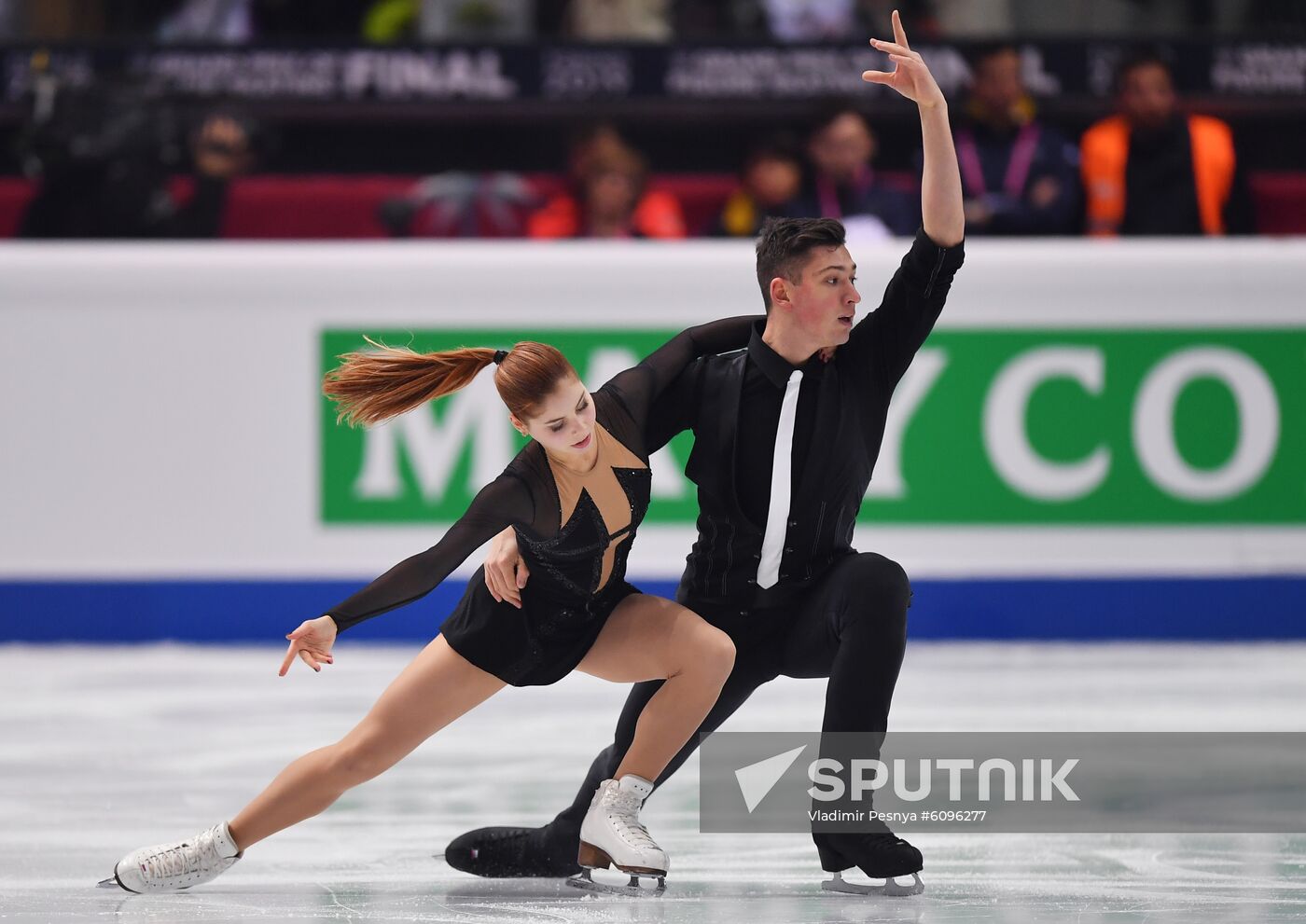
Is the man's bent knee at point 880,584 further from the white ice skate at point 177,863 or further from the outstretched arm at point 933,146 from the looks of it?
the white ice skate at point 177,863

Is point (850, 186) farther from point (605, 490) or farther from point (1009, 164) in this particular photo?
point (605, 490)

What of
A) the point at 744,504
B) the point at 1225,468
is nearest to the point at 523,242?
the point at 1225,468

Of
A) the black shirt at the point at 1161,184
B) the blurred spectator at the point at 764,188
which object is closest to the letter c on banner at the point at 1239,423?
the black shirt at the point at 1161,184

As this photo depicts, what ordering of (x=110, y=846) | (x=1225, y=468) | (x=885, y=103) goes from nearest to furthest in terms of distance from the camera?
(x=110, y=846), (x=1225, y=468), (x=885, y=103)

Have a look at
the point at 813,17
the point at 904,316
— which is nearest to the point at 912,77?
the point at 904,316

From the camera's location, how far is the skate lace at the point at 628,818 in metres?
2.79

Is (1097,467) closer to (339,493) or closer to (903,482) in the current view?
(903,482)

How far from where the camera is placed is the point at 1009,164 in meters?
6.22

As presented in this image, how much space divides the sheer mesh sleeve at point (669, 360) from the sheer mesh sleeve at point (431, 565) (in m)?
0.32

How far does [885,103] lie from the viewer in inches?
279

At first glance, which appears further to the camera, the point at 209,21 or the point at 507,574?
the point at 209,21

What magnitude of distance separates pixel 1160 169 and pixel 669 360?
365 centimetres

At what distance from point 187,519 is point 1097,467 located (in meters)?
2.88

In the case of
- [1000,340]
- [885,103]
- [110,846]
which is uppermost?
[885,103]
